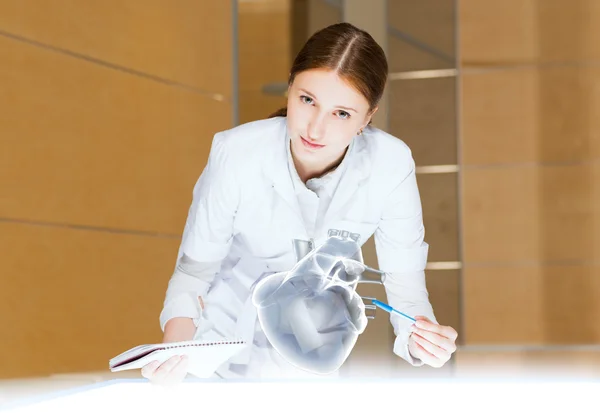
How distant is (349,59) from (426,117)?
2.42m

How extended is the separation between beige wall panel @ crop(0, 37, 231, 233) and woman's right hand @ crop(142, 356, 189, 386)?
5.40ft

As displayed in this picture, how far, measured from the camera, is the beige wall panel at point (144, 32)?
2.91 metres

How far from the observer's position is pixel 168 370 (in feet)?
4.05

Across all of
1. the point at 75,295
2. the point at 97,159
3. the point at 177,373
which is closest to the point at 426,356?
the point at 177,373

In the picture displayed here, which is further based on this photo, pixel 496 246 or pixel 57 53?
pixel 496 246

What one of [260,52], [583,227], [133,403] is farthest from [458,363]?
[133,403]

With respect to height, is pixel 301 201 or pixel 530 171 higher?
pixel 530 171

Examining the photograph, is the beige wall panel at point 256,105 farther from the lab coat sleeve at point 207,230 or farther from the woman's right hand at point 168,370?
the woman's right hand at point 168,370

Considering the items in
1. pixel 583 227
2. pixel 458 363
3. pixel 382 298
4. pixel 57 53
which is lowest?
pixel 458 363

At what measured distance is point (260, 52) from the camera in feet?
11.9

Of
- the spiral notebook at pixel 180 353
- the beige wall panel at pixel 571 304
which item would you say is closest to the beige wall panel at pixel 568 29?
the beige wall panel at pixel 571 304

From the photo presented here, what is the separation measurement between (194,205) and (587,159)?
2.98 metres

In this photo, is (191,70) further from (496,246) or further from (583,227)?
(583,227)

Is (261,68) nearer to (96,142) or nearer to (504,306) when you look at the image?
(96,142)
